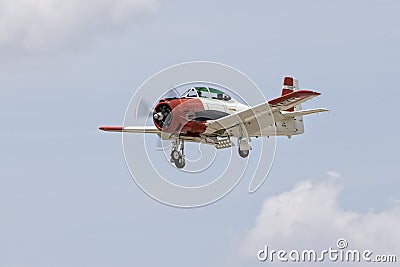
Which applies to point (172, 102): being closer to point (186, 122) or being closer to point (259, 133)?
point (186, 122)

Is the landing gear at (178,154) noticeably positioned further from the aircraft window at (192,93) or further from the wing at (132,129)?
the aircraft window at (192,93)

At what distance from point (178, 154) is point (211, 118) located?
2.77 meters

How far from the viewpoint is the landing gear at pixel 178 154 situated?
227 feet

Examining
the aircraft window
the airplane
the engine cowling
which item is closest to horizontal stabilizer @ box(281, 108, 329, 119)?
the airplane

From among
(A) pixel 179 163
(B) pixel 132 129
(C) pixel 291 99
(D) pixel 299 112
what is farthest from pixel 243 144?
(B) pixel 132 129

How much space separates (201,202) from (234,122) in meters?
7.58

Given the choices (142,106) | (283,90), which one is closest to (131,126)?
(142,106)

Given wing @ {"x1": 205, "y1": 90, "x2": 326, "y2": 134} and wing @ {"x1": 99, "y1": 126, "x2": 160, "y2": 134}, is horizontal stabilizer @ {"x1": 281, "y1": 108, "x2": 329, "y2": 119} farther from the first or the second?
wing @ {"x1": 99, "y1": 126, "x2": 160, "y2": 134}

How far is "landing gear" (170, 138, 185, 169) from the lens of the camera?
69312 mm

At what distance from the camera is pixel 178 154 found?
69.6m

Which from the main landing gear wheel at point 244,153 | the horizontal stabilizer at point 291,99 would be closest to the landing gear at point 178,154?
the main landing gear wheel at point 244,153

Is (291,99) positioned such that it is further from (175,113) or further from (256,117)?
(175,113)

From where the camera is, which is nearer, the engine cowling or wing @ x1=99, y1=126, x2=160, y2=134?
the engine cowling

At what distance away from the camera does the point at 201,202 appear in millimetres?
64625
